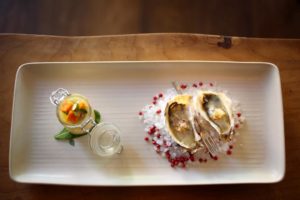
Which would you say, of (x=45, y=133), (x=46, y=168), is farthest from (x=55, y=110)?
(x=46, y=168)

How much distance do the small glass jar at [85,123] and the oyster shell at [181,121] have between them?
0.58 feet

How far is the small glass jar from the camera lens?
0.86 m

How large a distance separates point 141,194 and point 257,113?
0.46 m

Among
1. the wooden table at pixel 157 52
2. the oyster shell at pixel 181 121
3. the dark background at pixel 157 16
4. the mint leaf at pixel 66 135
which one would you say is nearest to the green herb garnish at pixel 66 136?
the mint leaf at pixel 66 135

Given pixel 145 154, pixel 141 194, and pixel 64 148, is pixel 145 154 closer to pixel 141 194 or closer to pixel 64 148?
pixel 141 194

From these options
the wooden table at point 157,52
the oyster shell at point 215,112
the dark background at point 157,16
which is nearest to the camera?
the oyster shell at point 215,112

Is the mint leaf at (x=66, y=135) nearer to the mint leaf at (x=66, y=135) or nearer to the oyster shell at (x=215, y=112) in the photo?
the mint leaf at (x=66, y=135)

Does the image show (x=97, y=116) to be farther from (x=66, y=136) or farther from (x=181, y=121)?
(x=181, y=121)

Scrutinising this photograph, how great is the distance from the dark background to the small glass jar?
0.47m

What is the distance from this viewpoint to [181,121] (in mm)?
854

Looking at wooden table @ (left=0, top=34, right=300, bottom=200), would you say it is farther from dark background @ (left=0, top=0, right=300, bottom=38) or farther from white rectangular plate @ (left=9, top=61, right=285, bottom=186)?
dark background @ (left=0, top=0, right=300, bottom=38)

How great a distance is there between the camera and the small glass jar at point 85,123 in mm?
865

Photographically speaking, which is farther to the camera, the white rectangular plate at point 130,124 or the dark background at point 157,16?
the dark background at point 157,16

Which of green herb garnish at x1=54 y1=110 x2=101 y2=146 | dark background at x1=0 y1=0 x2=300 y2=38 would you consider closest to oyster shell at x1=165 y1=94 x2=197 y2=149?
green herb garnish at x1=54 y1=110 x2=101 y2=146
